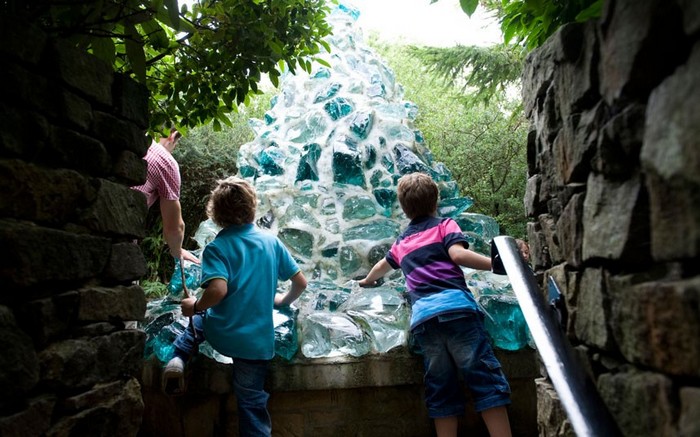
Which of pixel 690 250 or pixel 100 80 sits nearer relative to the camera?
pixel 690 250

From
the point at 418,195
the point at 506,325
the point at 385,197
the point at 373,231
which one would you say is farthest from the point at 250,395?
the point at 385,197

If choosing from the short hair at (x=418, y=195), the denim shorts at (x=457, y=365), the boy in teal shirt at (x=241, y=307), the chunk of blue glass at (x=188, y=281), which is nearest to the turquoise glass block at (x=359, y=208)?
the chunk of blue glass at (x=188, y=281)

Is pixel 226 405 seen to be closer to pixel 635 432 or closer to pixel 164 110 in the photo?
pixel 164 110

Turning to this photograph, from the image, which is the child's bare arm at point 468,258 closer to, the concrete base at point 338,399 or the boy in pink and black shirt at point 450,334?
the boy in pink and black shirt at point 450,334

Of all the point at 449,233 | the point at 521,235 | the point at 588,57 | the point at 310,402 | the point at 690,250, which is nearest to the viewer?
the point at 690,250

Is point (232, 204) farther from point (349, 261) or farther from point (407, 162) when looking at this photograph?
point (407, 162)

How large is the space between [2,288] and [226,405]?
1902mm

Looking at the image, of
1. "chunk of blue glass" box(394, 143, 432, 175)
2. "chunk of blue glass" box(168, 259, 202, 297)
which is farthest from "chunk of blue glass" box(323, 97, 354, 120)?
"chunk of blue glass" box(168, 259, 202, 297)

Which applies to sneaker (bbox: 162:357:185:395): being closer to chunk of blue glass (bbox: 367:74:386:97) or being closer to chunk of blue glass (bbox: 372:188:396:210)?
chunk of blue glass (bbox: 372:188:396:210)

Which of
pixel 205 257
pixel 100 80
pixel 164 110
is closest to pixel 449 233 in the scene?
pixel 205 257

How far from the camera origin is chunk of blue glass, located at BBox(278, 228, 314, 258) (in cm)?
419

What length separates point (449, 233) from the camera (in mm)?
2688

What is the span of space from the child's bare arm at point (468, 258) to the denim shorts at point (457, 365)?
0.24 metres

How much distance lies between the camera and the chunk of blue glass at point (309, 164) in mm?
4512
